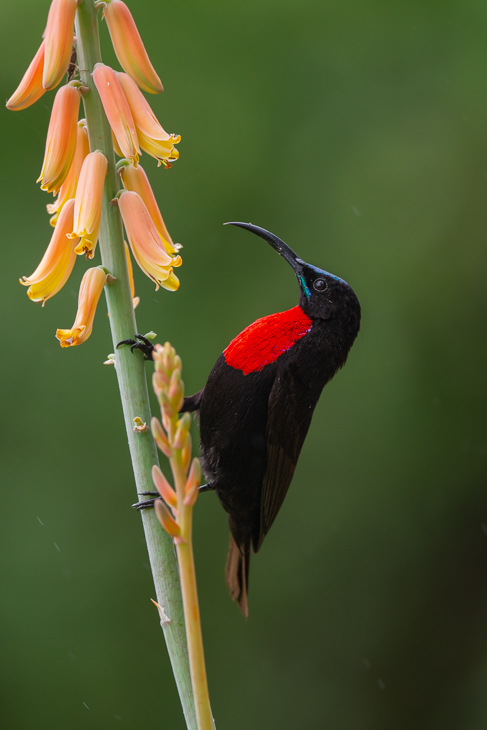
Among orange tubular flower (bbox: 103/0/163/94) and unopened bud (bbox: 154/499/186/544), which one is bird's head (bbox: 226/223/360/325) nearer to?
orange tubular flower (bbox: 103/0/163/94)

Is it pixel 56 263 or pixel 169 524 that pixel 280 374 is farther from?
pixel 169 524

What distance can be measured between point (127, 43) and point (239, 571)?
4.58ft

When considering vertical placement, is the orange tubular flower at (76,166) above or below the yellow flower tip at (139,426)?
above

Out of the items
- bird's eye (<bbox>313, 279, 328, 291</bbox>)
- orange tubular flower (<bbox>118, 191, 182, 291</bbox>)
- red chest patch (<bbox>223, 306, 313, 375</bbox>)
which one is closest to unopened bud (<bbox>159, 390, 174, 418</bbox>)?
orange tubular flower (<bbox>118, 191, 182, 291</bbox>)

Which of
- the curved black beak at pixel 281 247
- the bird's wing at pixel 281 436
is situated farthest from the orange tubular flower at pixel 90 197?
the bird's wing at pixel 281 436

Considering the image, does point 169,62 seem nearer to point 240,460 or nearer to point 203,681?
point 240,460

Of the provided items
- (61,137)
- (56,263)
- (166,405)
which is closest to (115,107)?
(61,137)

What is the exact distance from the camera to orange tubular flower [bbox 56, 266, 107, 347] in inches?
35.0

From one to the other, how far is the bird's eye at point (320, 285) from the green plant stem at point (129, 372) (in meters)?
0.84

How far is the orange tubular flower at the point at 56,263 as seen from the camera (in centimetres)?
101

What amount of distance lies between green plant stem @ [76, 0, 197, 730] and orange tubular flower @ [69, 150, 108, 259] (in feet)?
0.09

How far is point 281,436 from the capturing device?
5.63 feet

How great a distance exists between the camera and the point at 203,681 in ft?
1.76

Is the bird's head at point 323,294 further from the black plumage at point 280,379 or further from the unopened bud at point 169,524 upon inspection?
the unopened bud at point 169,524
